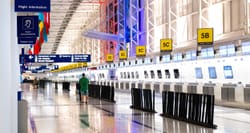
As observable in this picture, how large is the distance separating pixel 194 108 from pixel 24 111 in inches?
248

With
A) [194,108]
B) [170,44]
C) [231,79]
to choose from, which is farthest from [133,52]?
[194,108]

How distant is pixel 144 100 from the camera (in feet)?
67.8

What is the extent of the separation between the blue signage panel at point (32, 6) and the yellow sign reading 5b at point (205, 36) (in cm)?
1252

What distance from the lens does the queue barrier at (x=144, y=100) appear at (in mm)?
19867

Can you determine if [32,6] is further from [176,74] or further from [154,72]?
[154,72]

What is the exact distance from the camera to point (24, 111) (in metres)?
10.8

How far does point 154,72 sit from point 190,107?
1944 cm

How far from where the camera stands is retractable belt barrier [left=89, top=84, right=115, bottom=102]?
28.5m

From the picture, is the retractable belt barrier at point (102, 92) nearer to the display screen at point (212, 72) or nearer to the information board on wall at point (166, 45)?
the information board on wall at point (166, 45)

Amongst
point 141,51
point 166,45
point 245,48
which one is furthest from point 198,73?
point 141,51

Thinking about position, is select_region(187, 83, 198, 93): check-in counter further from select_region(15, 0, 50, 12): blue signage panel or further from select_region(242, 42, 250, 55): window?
select_region(15, 0, 50, 12): blue signage panel

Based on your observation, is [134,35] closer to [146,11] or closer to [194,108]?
[146,11]

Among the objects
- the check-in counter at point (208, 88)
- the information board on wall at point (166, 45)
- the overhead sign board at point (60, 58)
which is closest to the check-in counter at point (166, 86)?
the information board on wall at point (166, 45)

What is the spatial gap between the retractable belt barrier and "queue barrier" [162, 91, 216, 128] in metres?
10.9
